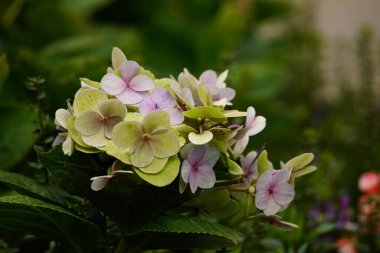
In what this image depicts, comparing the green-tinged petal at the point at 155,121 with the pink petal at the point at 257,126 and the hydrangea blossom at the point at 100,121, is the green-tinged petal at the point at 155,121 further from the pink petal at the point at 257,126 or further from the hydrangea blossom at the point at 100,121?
the pink petal at the point at 257,126

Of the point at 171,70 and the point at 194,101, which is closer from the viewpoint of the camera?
the point at 194,101

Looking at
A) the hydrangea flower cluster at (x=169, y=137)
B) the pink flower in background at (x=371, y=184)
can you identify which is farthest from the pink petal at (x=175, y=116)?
the pink flower in background at (x=371, y=184)

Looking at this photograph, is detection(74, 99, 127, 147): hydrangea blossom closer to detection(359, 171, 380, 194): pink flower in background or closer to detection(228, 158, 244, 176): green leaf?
detection(228, 158, 244, 176): green leaf

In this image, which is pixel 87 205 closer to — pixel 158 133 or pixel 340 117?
pixel 158 133

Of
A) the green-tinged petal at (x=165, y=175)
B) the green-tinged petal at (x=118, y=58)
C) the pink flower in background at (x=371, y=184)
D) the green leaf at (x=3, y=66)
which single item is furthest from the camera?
the pink flower in background at (x=371, y=184)

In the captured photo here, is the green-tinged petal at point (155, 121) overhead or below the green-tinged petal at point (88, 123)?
overhead

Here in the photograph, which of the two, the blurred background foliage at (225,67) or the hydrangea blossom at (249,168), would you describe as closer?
the hydrangea blossom at (249,168)

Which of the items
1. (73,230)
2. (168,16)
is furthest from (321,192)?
(168,16)
